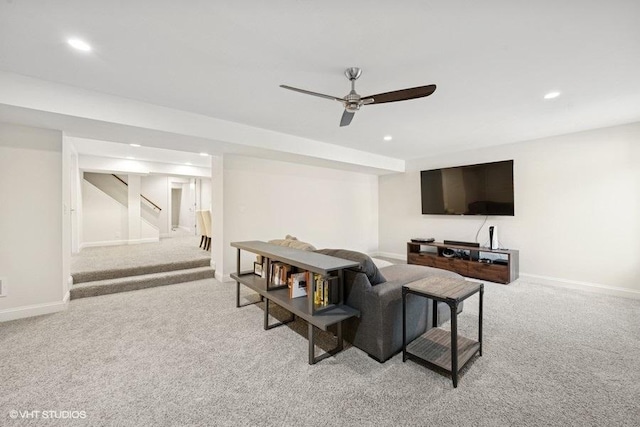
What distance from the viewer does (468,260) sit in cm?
476

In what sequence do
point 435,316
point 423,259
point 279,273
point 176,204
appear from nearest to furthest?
point 435,316
point 279,273
point 423,259
point 176,204

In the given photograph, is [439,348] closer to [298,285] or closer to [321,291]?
[321,291]

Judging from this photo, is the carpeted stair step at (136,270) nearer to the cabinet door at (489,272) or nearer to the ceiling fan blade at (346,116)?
the ceiling fan blade at (346,116)

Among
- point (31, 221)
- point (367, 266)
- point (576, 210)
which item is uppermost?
point (576, 210)

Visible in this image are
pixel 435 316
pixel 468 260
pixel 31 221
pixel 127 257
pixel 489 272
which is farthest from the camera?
pixel 127 257

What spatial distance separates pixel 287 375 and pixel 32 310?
319 centimetres

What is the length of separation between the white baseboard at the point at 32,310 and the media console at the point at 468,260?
219 inches

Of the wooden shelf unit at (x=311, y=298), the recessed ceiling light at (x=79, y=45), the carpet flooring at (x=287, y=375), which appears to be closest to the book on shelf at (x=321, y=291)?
the wooden shelf unit at (x=311, y=298)

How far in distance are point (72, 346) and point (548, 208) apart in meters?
6.39

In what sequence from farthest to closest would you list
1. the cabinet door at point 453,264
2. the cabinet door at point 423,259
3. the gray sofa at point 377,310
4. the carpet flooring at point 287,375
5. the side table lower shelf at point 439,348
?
1. the cabinet door at point 423,259
2. the cabinet door at point 453,264
3. the gray sofa at point 377,310
4. the side table lower shelf at point 439,348
5. the carpet flooring at point 287,375

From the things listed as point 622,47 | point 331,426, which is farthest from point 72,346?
point 622,47

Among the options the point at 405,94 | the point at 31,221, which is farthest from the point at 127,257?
the point at 405,94

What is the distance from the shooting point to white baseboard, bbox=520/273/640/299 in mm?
3641

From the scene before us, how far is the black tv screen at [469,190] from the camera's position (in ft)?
15.1
